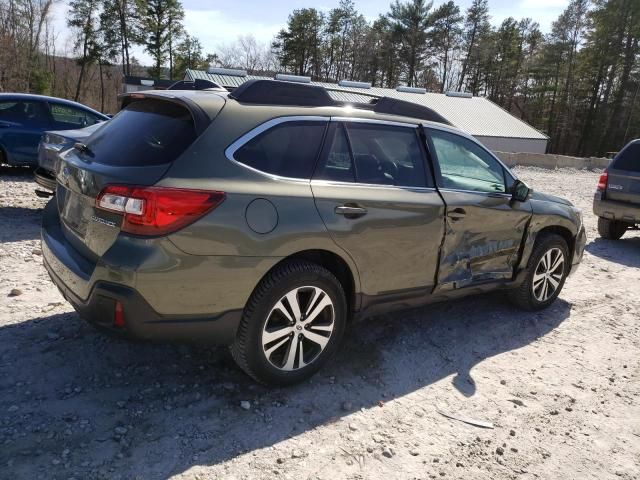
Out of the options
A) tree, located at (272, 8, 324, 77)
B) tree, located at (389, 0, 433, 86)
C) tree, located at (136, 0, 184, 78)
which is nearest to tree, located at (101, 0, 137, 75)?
tree, located at (136, 0, 184, 78)

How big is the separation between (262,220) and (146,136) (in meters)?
0.87

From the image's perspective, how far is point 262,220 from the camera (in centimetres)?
278

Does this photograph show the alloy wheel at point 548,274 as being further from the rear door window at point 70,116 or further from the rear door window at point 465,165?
the rear door window at point 70,116

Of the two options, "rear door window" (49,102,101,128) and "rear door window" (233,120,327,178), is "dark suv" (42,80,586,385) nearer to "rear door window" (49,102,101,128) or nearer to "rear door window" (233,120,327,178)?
"rear door window" (233,120,327,178)

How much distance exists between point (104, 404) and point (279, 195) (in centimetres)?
159

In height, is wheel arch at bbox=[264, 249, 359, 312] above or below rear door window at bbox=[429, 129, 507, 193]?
below

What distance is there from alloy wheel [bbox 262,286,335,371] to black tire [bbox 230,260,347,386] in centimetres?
2

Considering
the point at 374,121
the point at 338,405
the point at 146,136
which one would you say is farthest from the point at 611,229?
the point at 146,136

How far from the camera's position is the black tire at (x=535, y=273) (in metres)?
4.64

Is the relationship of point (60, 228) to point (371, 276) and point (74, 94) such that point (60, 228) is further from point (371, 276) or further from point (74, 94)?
point (74, 94)

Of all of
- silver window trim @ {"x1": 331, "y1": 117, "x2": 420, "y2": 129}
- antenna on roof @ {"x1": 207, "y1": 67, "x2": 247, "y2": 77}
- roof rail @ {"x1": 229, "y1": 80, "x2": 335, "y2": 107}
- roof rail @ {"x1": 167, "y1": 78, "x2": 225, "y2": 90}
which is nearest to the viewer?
roof rail @ {"x1": 229, "y1": 80, "x2": 335, "y2": 107}

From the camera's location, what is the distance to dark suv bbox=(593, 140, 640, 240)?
26.0 feet

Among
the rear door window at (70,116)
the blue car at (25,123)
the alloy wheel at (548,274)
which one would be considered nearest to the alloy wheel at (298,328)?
the alloy wheel at (548,274)

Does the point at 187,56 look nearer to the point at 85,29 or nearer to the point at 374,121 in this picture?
the point at 85,29
